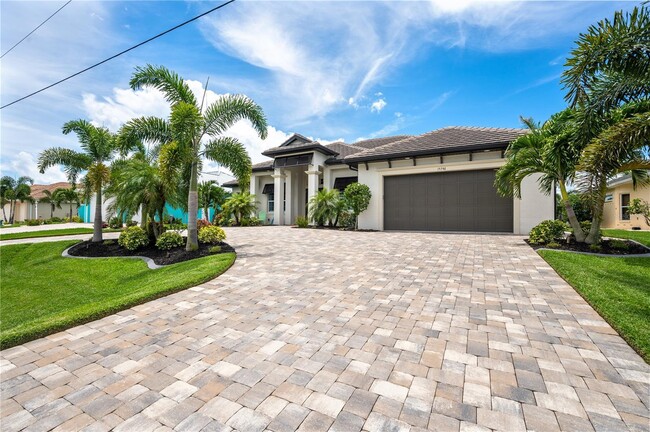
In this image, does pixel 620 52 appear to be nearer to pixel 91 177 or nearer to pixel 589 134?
pixel 589 134

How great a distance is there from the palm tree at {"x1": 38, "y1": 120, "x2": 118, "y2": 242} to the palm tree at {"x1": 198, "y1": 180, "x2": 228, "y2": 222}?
10.6 metres

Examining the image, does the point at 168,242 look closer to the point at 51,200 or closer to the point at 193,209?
the point at 193,209

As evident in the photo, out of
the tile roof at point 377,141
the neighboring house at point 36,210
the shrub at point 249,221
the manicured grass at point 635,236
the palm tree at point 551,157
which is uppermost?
the tile roof at point 377,141

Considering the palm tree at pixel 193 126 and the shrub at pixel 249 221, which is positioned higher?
the palm tree at pixel 193 126

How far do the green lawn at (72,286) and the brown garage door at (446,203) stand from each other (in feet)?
32.1

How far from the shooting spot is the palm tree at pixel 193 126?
829cm

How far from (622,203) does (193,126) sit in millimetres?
27144

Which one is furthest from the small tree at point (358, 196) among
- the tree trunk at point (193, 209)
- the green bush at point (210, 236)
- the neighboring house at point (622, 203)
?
the neighboring house at point (622, 203)

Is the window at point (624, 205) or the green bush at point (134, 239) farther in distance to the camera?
the window at point (624, 205)

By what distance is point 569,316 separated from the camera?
3676 millimetres

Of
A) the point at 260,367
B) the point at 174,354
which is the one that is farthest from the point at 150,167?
A: the point at 260,367

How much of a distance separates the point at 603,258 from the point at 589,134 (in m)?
3.10

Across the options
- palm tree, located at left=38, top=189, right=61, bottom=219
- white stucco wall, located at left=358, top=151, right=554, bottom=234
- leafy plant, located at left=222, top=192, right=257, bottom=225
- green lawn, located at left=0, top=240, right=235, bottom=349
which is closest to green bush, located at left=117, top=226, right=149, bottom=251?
green lawn, located at left=0, top=240, right=235, bottom=349

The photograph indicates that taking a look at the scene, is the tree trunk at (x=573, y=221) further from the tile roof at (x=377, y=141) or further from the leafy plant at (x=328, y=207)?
the tile roof at (x=377, y=141)
